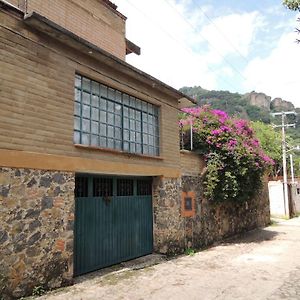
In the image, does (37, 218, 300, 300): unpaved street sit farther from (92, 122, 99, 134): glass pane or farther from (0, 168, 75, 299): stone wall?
(92, 122, 99, 134): glass pane

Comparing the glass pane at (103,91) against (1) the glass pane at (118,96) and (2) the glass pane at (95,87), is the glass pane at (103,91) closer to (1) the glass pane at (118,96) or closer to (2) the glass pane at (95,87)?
(2) the glass pane at (95,87)

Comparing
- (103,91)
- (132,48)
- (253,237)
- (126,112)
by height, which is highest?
(132,48)

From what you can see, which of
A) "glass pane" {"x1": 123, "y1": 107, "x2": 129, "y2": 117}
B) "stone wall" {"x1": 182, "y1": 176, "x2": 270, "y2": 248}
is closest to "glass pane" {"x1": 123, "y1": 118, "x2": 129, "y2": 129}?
"glass pane" {"x1": 123, "y1": 107, "x2": 129, "y2": 117}

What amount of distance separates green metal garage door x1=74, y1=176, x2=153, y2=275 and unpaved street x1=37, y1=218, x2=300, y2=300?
68cm

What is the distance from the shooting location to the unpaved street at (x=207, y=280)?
6977 mm

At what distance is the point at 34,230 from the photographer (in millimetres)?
6938

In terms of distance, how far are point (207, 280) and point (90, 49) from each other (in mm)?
6361

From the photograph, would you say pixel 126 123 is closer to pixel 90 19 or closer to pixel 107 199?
pixel 107 199

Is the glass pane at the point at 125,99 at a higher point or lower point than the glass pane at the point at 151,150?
higher

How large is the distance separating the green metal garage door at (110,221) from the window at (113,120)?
1.08m

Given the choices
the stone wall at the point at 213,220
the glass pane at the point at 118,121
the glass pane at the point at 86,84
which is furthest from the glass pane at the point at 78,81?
the stone wall at the point at 213,220

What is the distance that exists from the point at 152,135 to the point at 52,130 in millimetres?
4548

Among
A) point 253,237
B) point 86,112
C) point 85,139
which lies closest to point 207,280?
point 85,139

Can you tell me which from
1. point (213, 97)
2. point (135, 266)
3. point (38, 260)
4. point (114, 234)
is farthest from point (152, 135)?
point (213, 97)
